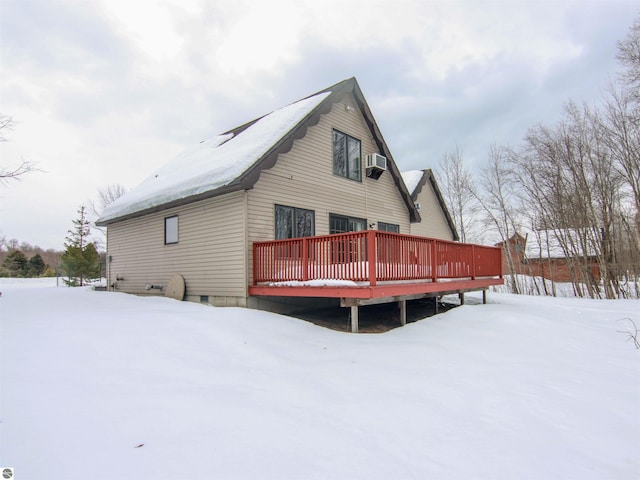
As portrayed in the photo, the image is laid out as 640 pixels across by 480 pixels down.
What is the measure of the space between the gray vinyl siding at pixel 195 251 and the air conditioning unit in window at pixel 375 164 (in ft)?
17.1

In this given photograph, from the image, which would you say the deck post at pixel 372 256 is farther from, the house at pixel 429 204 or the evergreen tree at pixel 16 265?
the evergreen tree at pixel 16 265

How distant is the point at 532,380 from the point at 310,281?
4090 mm

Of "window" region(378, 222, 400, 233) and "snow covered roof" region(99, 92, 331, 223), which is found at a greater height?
"snow covered roof" region(99, 92, 331, 223)

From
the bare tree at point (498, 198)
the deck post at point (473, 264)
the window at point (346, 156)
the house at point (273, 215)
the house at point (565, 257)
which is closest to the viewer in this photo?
the house at point (273, 215)

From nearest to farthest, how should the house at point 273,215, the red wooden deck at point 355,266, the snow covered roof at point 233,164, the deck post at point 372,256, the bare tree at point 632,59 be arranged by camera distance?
the deck post at point 372,256 < the red wooden deck at point 355,266 < the house at point 273,215 < the snow covered roof at point 233,164 < the bare tree at point 632,59

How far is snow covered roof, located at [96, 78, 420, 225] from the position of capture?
8.28m

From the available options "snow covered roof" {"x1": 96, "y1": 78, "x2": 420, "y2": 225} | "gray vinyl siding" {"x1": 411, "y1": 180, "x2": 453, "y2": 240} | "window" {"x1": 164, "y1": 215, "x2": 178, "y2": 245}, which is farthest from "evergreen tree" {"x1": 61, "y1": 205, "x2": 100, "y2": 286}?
"gray vinyl siding" {"x1": 411, "y1": 180, "x2": 453, "y2": 240}

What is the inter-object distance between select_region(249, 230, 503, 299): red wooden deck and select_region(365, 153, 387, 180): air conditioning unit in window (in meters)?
4.04

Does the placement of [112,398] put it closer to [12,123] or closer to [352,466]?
[352,466]

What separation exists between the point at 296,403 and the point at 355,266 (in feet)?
11.6

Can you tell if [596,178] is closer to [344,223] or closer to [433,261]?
[344,223]

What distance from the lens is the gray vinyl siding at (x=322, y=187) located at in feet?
29.1

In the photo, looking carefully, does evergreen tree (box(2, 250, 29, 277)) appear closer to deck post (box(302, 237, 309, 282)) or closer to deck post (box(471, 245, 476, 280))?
deck post (box(302, 237, 309, 282))

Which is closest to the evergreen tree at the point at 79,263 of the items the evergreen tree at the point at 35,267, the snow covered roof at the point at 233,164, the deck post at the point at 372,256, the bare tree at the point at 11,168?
the snow covered roof at the point at 233,164
